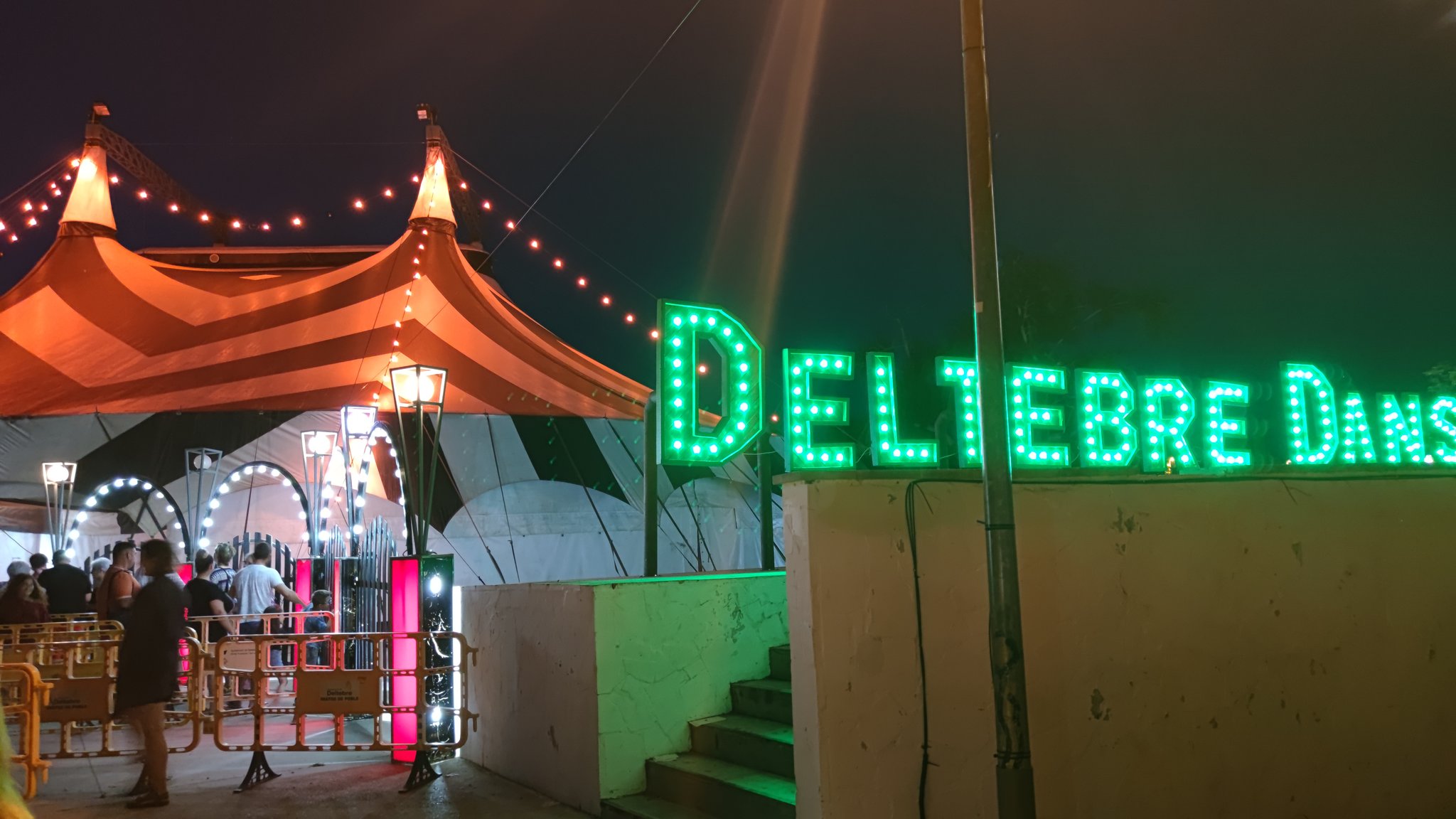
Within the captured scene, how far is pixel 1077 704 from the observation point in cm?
533

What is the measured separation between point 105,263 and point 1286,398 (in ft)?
62.2

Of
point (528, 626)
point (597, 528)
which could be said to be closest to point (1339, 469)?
point (528, 626)

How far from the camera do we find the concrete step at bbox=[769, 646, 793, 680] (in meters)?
6.73

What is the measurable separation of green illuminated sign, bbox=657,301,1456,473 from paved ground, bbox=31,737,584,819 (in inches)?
109

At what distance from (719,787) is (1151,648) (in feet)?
8.65

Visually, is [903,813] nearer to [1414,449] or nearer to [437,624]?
[437,624]

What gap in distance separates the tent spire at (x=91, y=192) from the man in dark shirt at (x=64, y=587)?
895 centimetres

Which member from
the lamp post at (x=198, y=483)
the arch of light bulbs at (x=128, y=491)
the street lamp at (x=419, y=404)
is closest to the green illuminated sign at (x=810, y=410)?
the street lamp at (x=419, y=404)

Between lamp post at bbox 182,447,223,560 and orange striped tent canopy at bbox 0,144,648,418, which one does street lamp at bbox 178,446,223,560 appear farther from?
orange striped tent canopy at bbox 0,144,648,418

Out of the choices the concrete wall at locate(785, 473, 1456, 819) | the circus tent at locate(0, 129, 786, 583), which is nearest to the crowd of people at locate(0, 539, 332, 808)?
the circus tent at locate(0, 129, 786, 583)

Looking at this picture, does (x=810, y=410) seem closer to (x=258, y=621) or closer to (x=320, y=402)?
(x=258, y=621)

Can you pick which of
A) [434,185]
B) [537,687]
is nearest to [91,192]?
[434,185]

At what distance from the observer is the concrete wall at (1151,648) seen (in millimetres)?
4914

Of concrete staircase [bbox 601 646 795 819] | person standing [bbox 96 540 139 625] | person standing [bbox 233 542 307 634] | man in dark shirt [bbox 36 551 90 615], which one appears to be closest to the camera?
concrete staircase [bbox 601 646 795 819]
